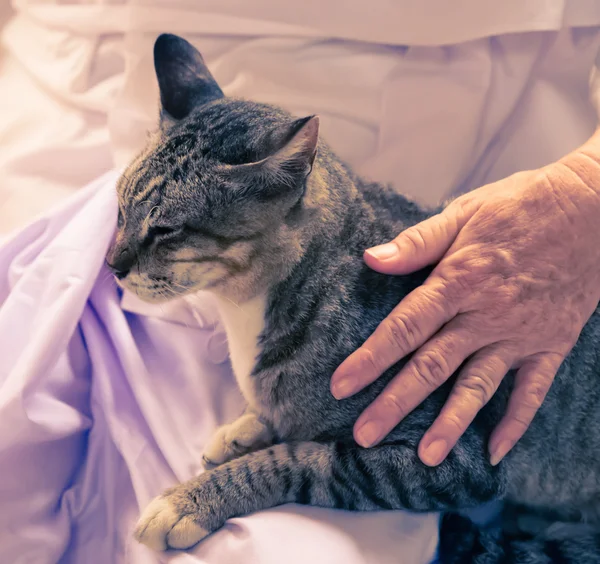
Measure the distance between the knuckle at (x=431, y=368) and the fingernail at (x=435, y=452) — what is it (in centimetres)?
8

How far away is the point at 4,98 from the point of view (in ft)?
4.90

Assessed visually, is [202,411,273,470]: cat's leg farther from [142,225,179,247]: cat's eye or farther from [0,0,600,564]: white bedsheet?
[142,225,179,247]: cat's eye

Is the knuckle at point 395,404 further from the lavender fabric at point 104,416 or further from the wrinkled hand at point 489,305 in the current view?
the lavender fabric at point 104,416

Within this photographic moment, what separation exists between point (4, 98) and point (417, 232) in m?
1.20

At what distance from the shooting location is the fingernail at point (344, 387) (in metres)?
0.84

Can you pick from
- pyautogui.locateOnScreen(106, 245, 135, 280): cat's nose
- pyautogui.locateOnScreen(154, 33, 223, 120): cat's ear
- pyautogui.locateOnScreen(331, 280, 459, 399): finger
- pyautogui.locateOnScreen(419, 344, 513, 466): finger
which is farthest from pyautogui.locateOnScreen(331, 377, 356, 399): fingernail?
pyautogui.locateOnScreen(154, 33, 223, 120): cat's ear

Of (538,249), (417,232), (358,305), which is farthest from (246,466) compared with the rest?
(538,249)

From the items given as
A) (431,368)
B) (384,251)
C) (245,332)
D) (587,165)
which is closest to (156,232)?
(245,332)

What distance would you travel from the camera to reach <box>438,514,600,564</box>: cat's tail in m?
0.88

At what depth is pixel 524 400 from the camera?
0.89 metres

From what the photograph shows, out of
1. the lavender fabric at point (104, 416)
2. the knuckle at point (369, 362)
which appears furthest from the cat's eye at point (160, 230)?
the knuckle at point (369, 362)

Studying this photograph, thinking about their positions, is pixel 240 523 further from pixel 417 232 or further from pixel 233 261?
pixel 417 232

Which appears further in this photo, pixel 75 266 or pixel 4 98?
pixel 4 98

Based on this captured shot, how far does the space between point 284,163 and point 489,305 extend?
39cm
